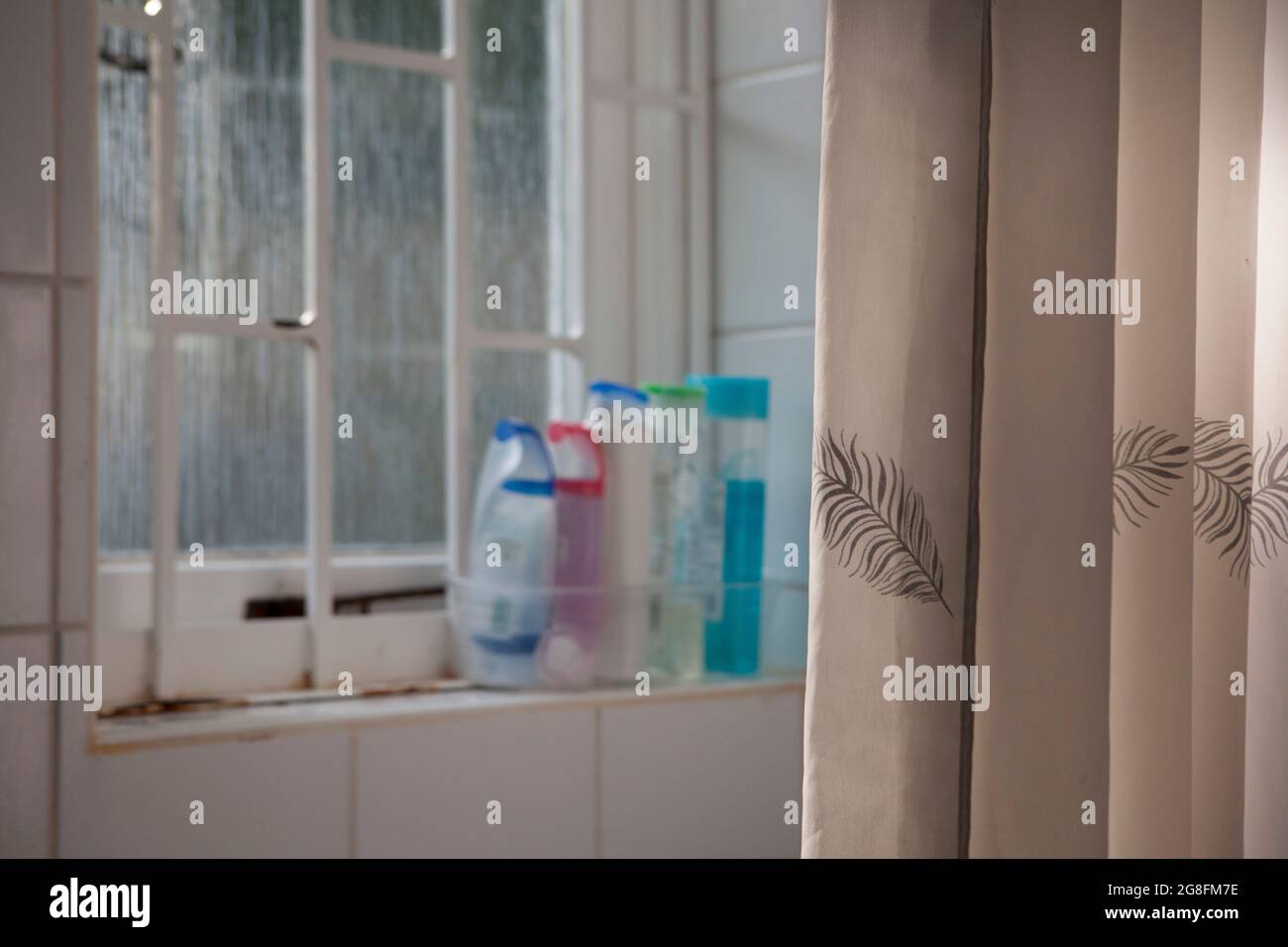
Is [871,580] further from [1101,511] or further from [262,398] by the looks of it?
[262,398]

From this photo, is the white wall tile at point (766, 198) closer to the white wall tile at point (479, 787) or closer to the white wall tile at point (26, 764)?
the white wall tile at point (479, 787)

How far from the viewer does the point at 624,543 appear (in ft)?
3.40

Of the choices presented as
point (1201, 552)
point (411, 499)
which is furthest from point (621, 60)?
point (1201, 552)

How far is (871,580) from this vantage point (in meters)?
0.68

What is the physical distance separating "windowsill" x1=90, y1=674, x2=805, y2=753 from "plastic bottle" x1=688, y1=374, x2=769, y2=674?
3 cm

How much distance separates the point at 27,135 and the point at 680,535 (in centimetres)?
58

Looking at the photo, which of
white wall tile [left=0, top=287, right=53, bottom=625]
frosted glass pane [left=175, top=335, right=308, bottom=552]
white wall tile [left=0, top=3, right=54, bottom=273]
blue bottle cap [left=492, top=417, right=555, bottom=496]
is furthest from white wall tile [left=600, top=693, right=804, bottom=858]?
white wall tile [left=0, top=3, right=54, bottom=273]

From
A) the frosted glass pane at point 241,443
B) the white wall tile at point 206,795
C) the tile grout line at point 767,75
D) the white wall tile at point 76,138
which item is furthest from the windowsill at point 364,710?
the tile grout line at point 767,75

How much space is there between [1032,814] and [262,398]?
661 millimetres

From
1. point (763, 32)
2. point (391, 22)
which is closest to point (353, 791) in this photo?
point (391, 22)

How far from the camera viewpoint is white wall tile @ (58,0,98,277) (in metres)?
0.79

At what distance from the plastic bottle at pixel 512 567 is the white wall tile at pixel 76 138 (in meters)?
0.36

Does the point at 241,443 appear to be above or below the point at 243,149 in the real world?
below

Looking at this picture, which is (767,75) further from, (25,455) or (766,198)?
(25,455)
